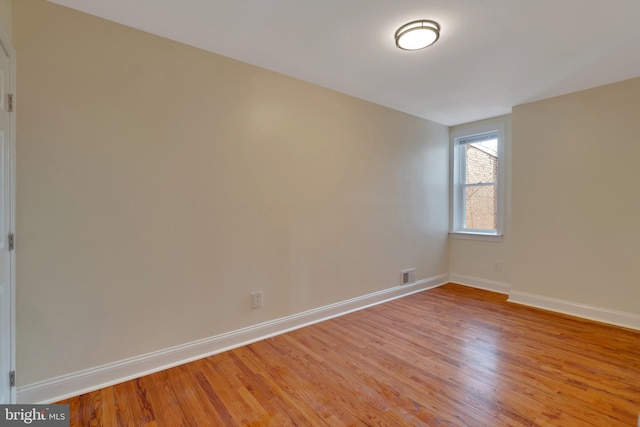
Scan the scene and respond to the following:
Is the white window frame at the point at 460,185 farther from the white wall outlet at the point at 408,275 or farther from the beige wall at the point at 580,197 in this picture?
the white wall outlet at the point at 408,275

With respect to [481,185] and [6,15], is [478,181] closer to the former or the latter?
[481,185]

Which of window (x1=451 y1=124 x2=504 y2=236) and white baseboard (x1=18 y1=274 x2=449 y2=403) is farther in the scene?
window (x1=451 y1=124 x2=504 y2=236)

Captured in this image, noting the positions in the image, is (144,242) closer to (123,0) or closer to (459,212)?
(123,0)

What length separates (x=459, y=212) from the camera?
4.55m

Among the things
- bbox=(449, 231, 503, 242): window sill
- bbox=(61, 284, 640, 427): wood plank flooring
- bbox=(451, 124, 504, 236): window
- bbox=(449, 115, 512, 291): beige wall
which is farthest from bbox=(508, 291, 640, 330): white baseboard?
bbox=(451, 124, 504, 236): window

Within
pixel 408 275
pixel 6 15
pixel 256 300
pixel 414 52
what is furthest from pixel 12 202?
pixel 408 275

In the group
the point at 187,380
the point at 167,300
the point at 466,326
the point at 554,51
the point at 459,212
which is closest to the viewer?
the point at 187,380

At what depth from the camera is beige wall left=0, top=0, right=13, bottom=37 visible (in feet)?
5.09

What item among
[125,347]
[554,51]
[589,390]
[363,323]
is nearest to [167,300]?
[125,347]

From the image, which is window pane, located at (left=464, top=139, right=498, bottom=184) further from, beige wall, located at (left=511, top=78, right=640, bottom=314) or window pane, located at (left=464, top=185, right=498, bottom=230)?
beige wall, located at (left=511, top=78, right=640, bottom=314)

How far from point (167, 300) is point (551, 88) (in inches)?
167

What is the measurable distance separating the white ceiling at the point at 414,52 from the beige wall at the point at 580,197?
39cm

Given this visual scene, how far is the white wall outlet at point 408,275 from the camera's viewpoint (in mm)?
3877

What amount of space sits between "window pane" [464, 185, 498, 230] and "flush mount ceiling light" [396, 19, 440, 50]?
281 cm
